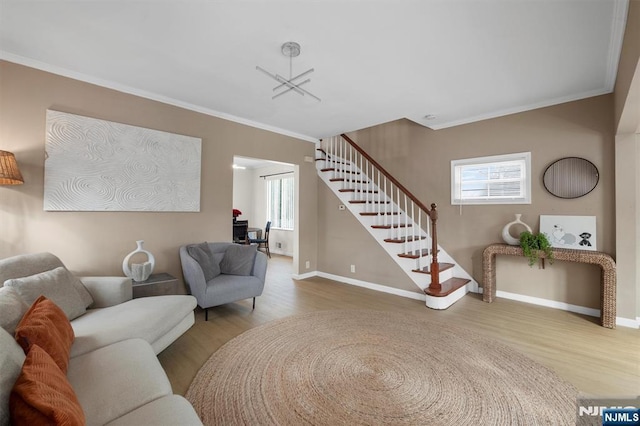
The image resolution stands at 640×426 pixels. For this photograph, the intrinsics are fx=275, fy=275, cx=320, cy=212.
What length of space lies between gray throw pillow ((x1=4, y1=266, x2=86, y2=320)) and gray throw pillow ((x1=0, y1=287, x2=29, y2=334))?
0.82 ft

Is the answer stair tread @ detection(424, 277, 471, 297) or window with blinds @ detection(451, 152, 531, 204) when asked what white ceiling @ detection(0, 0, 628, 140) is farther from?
stair tread @ detection(424, 277, 471, 297)

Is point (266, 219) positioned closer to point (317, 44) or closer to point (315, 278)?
point (315, 278)

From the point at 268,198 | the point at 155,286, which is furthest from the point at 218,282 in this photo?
the point at 268,198

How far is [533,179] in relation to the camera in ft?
12.5

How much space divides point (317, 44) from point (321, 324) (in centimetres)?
287

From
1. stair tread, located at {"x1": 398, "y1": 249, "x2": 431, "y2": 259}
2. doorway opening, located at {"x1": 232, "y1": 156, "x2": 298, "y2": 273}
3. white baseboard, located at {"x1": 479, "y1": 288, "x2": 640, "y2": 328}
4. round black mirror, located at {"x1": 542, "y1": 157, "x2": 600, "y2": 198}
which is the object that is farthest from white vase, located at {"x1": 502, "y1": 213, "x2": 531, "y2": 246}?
doorway opening, located at {"x1": 232, "y1": 156, "x2": 298, "y2": 273}

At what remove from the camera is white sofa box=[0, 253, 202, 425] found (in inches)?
47.0

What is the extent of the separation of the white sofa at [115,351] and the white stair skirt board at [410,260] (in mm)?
3049

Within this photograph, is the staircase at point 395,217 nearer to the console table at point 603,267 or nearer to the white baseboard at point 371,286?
the white baseboard at point 371,286

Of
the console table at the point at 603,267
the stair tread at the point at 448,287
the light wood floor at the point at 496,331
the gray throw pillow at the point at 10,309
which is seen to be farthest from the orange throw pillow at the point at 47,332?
the console table at the point at 603,267

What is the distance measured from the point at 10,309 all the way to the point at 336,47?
2.90m

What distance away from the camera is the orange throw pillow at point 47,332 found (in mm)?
1347

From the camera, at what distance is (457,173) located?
176 inches

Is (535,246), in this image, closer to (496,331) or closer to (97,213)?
(496,331)
